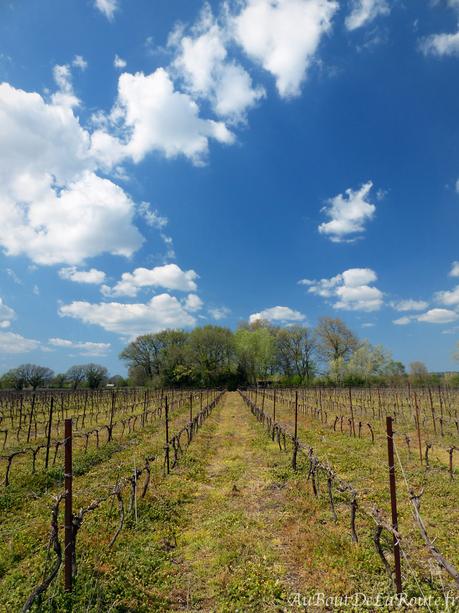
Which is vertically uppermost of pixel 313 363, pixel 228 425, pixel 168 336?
A: pixel 168 336

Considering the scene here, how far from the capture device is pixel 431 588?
5086 mm

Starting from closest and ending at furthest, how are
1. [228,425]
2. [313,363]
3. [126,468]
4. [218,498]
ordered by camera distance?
1. [218,498]
2. [126,468]
3. [228,425]
4. [313,363]

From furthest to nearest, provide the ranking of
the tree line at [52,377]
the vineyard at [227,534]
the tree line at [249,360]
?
1. the tree line at [52,377]
2. the tree line at [249,360]
3. the vineyard at [227,534]

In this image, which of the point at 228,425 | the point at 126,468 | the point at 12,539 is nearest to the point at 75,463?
the point at 126,468

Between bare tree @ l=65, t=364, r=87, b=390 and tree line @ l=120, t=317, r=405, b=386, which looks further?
bare tree @ l=65, t=364, r=87, b=390

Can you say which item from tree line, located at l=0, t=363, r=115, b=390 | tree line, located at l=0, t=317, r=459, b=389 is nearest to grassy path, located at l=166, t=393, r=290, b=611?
tree line, located at l=0, t=317, r=459, b=389

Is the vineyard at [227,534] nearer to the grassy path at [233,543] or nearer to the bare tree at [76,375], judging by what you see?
the grassy path at [233,543]

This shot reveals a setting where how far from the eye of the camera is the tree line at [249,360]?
68.8m

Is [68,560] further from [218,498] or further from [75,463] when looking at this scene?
[75,463]

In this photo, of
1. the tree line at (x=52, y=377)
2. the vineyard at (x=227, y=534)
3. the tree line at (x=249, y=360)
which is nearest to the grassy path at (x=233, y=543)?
the vineyard at (x=227, y=534)

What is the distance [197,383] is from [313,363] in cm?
2564

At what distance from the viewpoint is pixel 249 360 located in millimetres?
77812

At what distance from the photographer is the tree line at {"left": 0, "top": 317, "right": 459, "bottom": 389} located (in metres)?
68.8

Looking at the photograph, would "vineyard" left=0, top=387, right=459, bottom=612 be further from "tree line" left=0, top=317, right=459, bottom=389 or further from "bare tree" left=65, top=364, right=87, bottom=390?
"bare tree" left=65, top=364, right=87, bottom=390
